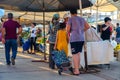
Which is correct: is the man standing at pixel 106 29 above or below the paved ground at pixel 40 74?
above

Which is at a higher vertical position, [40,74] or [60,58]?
[60,58]

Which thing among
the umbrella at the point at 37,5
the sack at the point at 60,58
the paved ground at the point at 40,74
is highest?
the umbrella at the point at 37,5

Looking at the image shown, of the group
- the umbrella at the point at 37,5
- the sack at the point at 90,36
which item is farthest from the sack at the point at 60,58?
the umbrella at the point at 37,5

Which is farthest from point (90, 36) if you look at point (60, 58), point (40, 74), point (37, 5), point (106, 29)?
point (37, 5)

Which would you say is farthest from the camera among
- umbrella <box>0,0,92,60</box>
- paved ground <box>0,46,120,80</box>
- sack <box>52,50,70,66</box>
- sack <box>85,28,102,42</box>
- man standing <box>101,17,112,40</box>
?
umbrella <box>0,0,92,60</box>

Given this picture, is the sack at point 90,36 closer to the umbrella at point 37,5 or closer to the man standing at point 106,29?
the man standing at point 106,29

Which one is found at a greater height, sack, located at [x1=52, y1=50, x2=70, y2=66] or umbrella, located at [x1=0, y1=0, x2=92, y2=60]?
umbrella, located at [x1=0, y1=0, x2=92, y2=60]

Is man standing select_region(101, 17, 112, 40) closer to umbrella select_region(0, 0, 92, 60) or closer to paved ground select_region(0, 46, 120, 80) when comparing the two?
paved ground select_region(0, 46, 120, 80)

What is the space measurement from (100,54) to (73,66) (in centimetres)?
134

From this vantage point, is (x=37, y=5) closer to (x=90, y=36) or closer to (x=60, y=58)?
(x=90, y=36)

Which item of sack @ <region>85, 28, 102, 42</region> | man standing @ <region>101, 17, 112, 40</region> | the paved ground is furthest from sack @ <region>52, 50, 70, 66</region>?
man standing @ <region>101, 17, 112, 40</region>

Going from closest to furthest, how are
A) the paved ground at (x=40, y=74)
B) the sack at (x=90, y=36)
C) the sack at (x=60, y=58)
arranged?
1. the paved ground at (x=40, y=74)
2. the sack at (x=60, y=58)
3. the sack at (x=90, y=36)

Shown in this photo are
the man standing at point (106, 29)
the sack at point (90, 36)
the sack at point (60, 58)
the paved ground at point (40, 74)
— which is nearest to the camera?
the paved ground at point (40, 74)

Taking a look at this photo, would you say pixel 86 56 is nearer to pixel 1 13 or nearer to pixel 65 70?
pixel 65 70
